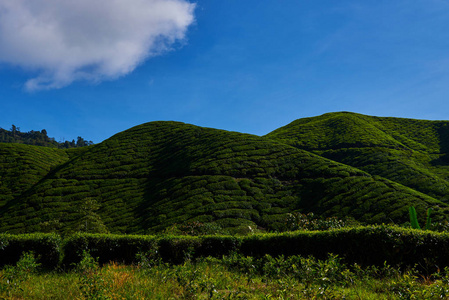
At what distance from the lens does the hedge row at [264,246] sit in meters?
9.01

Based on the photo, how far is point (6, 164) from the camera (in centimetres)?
4206

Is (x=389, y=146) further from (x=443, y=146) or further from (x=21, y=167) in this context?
(x=21, y=167)

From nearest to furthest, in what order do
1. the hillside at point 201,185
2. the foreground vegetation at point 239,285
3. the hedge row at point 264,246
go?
the foreground vegetation at point 239,285 → the hedge row at point 264,246 → the hillside at point 201,185

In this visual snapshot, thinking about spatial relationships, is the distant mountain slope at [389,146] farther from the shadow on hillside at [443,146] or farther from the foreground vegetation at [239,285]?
the foreground vegetation at [239,285]

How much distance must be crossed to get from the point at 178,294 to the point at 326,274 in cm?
411

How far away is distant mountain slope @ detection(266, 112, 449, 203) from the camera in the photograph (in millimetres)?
32312

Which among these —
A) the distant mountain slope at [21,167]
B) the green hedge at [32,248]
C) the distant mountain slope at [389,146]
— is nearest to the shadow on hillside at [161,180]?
the green hedge at [32,248]

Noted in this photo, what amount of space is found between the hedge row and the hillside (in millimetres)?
10316

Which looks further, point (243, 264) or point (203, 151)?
point (203, 151)

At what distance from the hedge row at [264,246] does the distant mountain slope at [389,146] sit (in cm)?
2257

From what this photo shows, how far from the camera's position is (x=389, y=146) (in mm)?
43375

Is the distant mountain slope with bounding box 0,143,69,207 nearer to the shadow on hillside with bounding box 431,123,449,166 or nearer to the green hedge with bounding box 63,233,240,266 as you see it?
the green hedge with bounding box 63,233,240,266

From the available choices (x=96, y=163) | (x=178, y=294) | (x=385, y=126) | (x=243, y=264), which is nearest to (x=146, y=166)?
(x=96, y=163)

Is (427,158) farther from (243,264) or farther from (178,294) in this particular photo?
(178,294)
